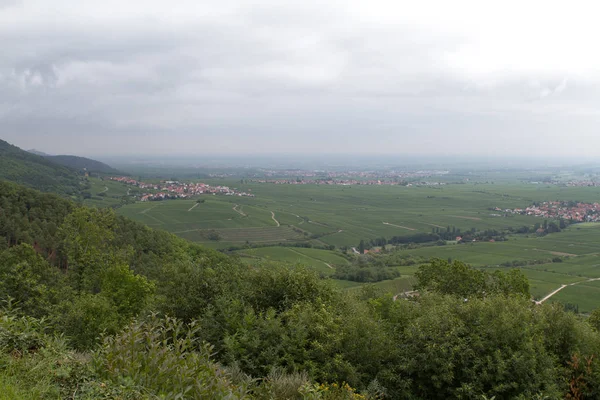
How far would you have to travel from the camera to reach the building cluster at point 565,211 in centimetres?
11812

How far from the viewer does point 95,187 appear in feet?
429

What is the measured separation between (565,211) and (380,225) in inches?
2644

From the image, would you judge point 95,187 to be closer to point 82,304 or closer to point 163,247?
point 163,247

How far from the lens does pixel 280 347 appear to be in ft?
34.0

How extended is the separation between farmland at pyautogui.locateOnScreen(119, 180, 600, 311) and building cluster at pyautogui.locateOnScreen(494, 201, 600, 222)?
21.5 ft

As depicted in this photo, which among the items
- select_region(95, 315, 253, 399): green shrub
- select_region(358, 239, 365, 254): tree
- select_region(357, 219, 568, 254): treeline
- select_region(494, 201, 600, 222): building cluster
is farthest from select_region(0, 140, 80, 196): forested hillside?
select_region(494, 201, 600, 222): building cluster

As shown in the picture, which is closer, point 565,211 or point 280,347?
point 280,347

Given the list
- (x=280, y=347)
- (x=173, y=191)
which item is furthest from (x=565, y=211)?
(x=280, y=347)

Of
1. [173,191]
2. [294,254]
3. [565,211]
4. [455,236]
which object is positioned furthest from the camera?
[173,191]

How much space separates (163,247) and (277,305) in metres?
34.9

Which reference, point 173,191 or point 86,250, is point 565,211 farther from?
point 86,250

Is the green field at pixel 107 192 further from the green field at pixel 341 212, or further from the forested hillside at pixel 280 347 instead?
the forested hillside at pixel 280 347

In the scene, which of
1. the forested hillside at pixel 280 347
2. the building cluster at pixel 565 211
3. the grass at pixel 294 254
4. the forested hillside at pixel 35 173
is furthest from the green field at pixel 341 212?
the forested hillside at pixel 280 347

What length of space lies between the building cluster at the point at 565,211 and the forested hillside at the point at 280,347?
126191 millimetres
